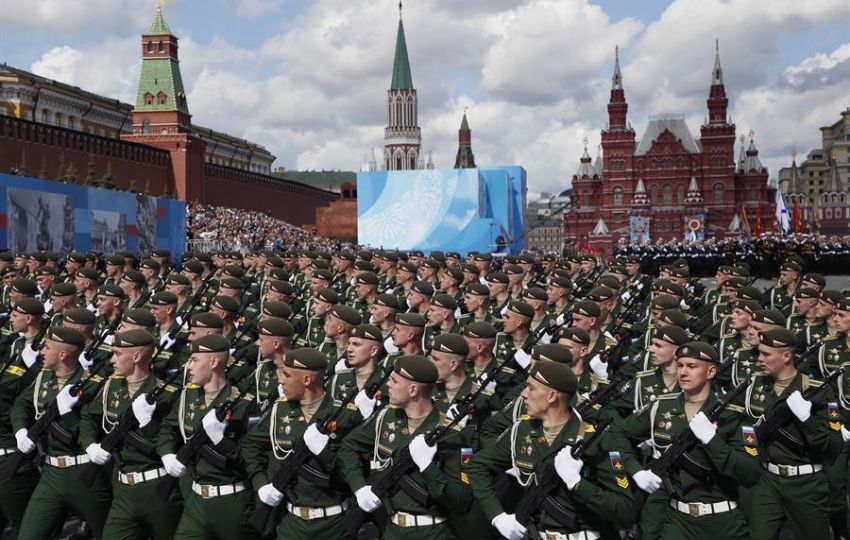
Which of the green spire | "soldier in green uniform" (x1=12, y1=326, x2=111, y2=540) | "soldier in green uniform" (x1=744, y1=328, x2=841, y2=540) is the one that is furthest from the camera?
the green spire

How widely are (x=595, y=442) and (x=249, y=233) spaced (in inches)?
2194

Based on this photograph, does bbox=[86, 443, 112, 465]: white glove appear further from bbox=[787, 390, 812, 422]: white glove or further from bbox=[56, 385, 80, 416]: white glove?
bbox=[787, 390, 812, 422]: white glove

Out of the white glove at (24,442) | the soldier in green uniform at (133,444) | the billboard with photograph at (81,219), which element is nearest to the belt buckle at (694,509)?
the soldier in green uniform at (133,444)

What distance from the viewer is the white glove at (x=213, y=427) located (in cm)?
568

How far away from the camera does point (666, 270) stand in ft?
44.5

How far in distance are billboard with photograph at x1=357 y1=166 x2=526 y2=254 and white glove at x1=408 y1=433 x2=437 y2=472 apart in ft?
178

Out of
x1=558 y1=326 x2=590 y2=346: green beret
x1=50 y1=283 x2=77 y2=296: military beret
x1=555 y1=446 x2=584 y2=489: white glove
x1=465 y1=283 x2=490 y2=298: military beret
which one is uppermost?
x1=50 y1=283 x2=77 y2=296: military beret

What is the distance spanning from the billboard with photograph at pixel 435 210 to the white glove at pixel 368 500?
54162 mm

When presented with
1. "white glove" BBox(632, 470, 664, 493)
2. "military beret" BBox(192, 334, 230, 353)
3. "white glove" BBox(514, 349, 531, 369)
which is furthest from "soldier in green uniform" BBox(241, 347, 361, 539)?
"white glove" BBox(514, 349, 531, 369)

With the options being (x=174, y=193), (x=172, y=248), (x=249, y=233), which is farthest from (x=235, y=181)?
(x=172, y=248)

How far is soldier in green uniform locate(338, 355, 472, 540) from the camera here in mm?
5125

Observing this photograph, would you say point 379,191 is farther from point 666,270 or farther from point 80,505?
point 80,505

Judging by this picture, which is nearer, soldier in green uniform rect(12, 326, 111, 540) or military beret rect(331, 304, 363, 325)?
soldier in green uniform rect(12, 326, 111, 540)

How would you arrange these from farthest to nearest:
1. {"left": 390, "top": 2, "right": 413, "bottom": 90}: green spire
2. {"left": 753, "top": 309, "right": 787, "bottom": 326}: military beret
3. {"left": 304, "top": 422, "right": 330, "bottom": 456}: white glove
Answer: {"left": 390, "top": 2, "right": 413, "bottom": 90}: green spire < {"left": 753, "top": 309, "right": 787, "bottom": 326}: military beret < {"left": 304, "top": 422, "right": 330, "bottom": 456}: white glove
